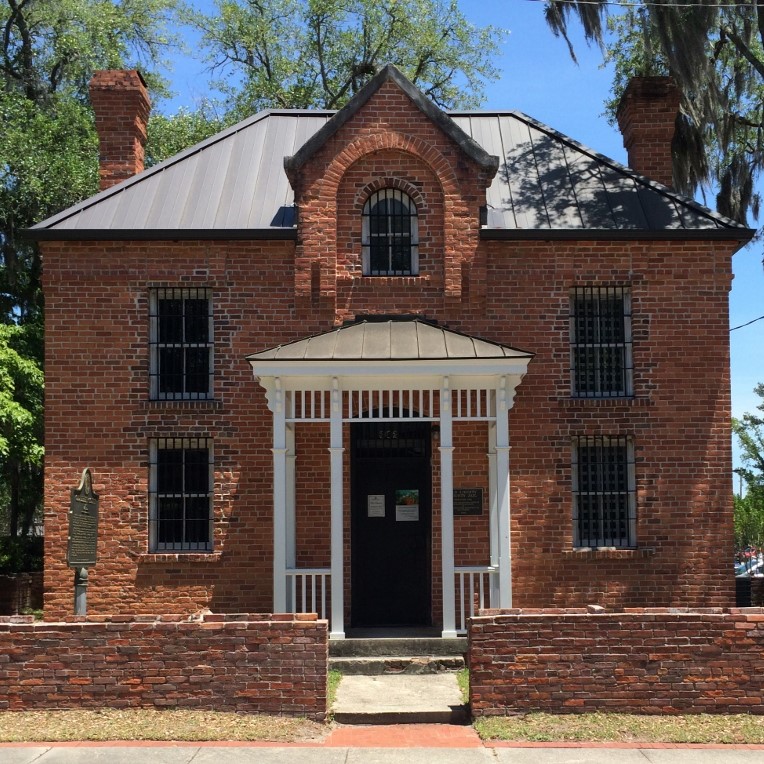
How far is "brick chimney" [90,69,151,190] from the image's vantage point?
16.3m

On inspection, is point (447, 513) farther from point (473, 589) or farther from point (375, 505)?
point (375, 505)

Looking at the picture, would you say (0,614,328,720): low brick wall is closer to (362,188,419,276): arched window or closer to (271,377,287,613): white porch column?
(271,377,287,613): white porch column

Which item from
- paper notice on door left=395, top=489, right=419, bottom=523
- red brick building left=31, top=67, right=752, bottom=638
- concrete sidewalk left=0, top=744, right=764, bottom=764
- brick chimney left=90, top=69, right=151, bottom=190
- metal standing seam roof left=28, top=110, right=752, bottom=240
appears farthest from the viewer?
brick chimney left=90, top=69, right=151, bottom=190

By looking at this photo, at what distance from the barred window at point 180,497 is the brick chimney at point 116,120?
4.87m

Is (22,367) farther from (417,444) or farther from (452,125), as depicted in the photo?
(452,125)

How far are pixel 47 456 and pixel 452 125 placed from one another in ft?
23.5

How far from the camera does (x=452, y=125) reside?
46.5ft

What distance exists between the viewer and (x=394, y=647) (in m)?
12.1

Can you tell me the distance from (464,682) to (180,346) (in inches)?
243

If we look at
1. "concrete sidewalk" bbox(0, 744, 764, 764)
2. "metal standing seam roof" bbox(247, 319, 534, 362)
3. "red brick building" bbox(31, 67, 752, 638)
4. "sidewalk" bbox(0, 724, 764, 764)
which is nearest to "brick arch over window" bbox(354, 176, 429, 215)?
"red brick building" bbox(31, 67, 752, 638)

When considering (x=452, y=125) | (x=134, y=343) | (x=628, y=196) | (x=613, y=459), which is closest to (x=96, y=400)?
(x=134, y=343)

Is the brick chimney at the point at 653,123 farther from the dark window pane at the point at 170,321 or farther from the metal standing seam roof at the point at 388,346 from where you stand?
the dark window pane at the point at 170,321

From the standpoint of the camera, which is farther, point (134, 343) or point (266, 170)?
point (266, 170)

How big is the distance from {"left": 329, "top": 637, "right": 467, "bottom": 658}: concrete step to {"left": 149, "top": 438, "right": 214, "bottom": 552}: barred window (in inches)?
108
